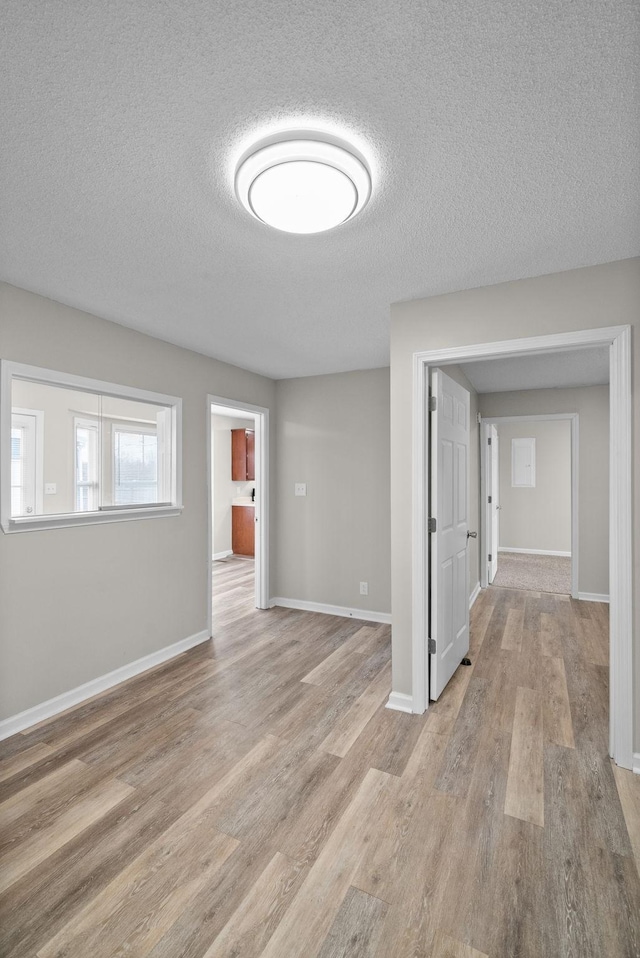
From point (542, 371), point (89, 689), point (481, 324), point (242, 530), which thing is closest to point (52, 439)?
point (89, 689)

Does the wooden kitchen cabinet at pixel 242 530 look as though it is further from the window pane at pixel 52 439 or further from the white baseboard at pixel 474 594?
the window pane at pixel 52 439

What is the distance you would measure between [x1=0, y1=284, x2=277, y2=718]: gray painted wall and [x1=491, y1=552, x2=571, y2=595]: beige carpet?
416 cm

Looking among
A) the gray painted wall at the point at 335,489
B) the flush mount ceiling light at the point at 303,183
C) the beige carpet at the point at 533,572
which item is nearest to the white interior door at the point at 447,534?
the gray painted wall at the point at 335,489

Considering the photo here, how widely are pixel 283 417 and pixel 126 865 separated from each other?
12.8 feet

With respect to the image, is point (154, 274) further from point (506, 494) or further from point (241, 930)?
point (506, 494)

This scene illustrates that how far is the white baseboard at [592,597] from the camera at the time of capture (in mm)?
5078

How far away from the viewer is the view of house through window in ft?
8.44

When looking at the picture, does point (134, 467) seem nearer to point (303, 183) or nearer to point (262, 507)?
point (262, 507)

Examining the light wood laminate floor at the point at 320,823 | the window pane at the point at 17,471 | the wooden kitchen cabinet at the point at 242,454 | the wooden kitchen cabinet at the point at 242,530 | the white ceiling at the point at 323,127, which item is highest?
the white ceiling at the point at 323,127

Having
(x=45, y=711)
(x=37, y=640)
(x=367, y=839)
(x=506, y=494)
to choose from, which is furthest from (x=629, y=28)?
(x=506, y=494)

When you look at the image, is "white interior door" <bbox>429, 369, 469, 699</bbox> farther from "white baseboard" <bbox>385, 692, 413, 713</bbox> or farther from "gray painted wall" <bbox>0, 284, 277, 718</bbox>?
"gray painted wall" <bbox>0, 284, 277, 718</bbox>

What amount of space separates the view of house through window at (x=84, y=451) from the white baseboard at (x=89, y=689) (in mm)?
1122

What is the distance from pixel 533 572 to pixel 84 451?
616 cm

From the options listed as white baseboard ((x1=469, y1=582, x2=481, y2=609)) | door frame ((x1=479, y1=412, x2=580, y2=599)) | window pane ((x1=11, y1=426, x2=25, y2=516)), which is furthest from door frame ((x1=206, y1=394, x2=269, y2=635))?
door frame ((x1=479, y1=412, x2=580, y2=599))
